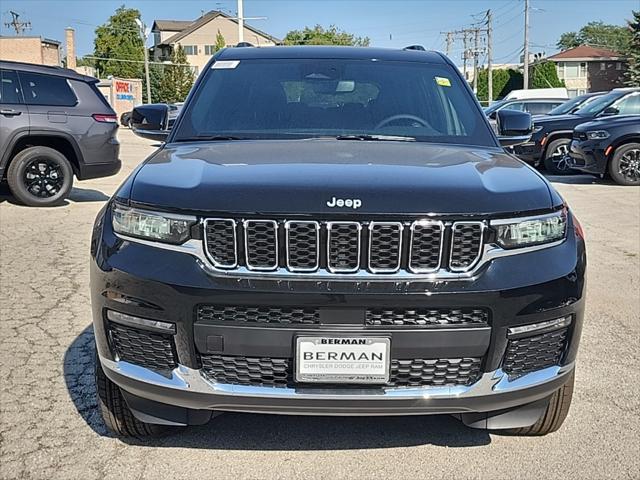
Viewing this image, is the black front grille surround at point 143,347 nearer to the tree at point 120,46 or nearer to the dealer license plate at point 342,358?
the dealer license plate at point 342,358

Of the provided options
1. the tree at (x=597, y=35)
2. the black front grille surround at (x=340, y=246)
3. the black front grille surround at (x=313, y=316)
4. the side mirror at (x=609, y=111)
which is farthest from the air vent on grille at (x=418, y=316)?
the tree at (x=597, y=35)

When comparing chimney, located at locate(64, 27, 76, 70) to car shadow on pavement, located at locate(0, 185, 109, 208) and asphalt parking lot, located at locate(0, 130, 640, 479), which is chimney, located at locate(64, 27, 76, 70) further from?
asphalt parking lot, located at locate(0, 130, 640, 479)

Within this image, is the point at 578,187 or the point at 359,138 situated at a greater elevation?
the point at 359,138

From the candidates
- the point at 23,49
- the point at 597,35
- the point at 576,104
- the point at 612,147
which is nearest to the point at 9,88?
the point at 612,147

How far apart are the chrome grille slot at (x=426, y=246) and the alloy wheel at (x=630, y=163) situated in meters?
11.1

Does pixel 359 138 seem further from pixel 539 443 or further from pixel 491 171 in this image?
pixel 539 443

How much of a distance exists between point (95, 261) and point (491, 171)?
1636 mm

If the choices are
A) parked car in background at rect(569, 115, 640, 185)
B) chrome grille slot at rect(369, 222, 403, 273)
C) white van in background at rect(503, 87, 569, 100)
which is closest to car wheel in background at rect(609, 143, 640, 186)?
parked car in background at rect(569, 115, 640, 185)

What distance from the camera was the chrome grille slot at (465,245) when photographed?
262cm

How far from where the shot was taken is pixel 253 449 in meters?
3.16

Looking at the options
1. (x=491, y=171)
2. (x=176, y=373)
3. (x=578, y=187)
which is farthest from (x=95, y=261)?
(x=578, y=187)

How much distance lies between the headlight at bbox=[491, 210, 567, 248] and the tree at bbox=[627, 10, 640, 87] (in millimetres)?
61085

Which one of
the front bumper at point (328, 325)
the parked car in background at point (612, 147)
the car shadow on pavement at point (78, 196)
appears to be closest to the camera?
the front bumper at point (328, 325)

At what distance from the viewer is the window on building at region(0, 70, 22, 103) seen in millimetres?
9594
